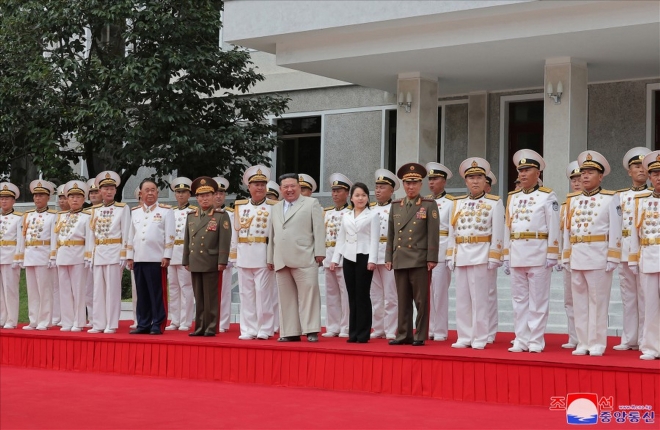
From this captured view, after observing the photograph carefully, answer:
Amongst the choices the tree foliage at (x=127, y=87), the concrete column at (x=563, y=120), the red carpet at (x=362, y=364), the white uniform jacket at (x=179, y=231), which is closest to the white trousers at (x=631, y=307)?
the red carpet at (x=362, y=364)

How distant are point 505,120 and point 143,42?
613cm

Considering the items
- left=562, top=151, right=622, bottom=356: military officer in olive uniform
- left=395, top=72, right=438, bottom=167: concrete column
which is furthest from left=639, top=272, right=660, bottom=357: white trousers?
left=395, top=72, right=438, bottom=167: concrete column

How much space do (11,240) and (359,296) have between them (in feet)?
15.8

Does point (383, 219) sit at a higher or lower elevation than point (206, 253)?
higher

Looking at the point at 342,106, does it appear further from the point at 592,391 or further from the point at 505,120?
the point at 592,391

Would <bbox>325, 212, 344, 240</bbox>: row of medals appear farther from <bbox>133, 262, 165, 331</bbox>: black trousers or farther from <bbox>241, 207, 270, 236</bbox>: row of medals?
<bbox>133, 262, 165, 331</bbox>: black trousers

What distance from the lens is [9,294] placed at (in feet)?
40.6

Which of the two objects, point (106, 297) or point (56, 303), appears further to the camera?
point (56, 303)

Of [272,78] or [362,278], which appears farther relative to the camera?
[272,78]

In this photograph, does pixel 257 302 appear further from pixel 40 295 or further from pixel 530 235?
pixel 40 295

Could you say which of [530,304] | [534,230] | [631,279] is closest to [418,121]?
[631,279]

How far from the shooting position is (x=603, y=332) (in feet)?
27.1

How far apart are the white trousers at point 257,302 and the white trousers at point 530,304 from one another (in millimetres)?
2613

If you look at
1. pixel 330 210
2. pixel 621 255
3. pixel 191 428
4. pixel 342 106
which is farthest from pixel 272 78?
pixel 191 428
